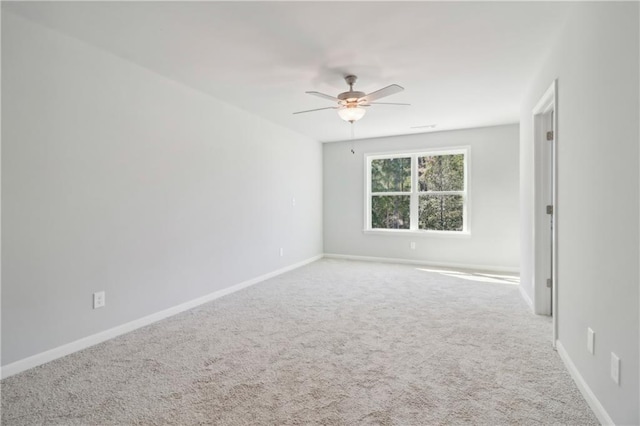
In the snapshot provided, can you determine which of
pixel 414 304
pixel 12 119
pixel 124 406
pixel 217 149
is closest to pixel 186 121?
pixel 217 149

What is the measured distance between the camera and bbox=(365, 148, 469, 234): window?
5.84 m

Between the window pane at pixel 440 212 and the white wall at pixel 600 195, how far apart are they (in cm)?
351

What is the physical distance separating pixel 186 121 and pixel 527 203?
388cm

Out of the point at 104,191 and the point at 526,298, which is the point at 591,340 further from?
the point at 104,191

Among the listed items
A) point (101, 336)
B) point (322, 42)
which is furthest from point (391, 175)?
point (101, 336)

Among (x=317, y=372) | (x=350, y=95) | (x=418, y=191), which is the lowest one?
(x=317, y=372)

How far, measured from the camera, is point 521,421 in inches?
67.2

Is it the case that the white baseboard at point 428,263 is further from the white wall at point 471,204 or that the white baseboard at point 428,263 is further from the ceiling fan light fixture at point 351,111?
the ceiling fan light fixture at point 351,111

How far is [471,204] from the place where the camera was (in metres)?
5.63

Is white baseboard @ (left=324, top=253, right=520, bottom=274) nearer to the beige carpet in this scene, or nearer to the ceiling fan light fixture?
the beige carpet

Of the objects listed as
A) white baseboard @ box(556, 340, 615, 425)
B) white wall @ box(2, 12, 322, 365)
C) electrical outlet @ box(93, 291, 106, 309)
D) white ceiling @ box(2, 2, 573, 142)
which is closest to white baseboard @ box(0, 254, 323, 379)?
white wall @ box(2, 12, 322, 365)

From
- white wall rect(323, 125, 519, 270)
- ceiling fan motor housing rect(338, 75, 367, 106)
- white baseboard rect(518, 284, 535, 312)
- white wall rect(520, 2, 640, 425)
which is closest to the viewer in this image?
white wall rect(520, 2, 640, 425)

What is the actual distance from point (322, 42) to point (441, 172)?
4.09 m

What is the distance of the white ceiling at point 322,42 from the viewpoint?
2.16 metres
